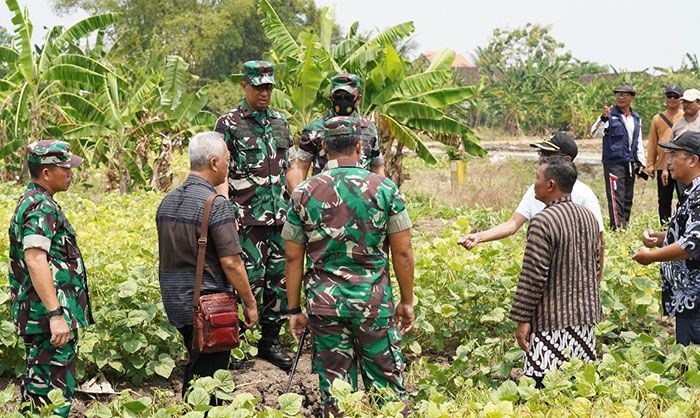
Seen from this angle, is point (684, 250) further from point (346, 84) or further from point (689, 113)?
point (689, 113)

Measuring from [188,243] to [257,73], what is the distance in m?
1.59

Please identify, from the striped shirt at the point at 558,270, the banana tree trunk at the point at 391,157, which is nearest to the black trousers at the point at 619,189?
the banana tree trunk at the point at 391,157

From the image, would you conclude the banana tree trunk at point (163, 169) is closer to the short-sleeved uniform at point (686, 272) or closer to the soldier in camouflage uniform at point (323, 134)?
the soldier in camouflage uniform at point (323, 134)

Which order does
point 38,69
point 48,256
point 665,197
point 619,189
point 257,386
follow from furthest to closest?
point 38,69
point 619,189
point 665,197
point 257,386
point 48,256

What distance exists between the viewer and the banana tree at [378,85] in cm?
1302

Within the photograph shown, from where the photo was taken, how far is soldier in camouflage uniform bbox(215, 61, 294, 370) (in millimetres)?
5707

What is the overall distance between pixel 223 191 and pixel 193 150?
0.91 m

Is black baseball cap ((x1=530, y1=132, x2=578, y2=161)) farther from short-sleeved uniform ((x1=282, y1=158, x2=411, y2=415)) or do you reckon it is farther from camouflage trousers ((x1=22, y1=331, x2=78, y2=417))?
camouflage trousers ((x1=22, y1=331, x2=78, y2=417))

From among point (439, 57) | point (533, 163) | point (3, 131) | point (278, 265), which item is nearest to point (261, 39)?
point (533, 163)

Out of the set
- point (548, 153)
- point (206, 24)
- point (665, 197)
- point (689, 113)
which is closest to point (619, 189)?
point (665, 197)

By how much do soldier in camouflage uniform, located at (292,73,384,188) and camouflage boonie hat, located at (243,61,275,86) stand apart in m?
0.44

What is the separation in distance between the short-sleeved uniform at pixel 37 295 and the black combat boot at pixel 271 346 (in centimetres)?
166

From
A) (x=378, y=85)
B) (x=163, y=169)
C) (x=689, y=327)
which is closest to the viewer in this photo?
(x=689, y=327)

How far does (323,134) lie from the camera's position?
550 centimetres
